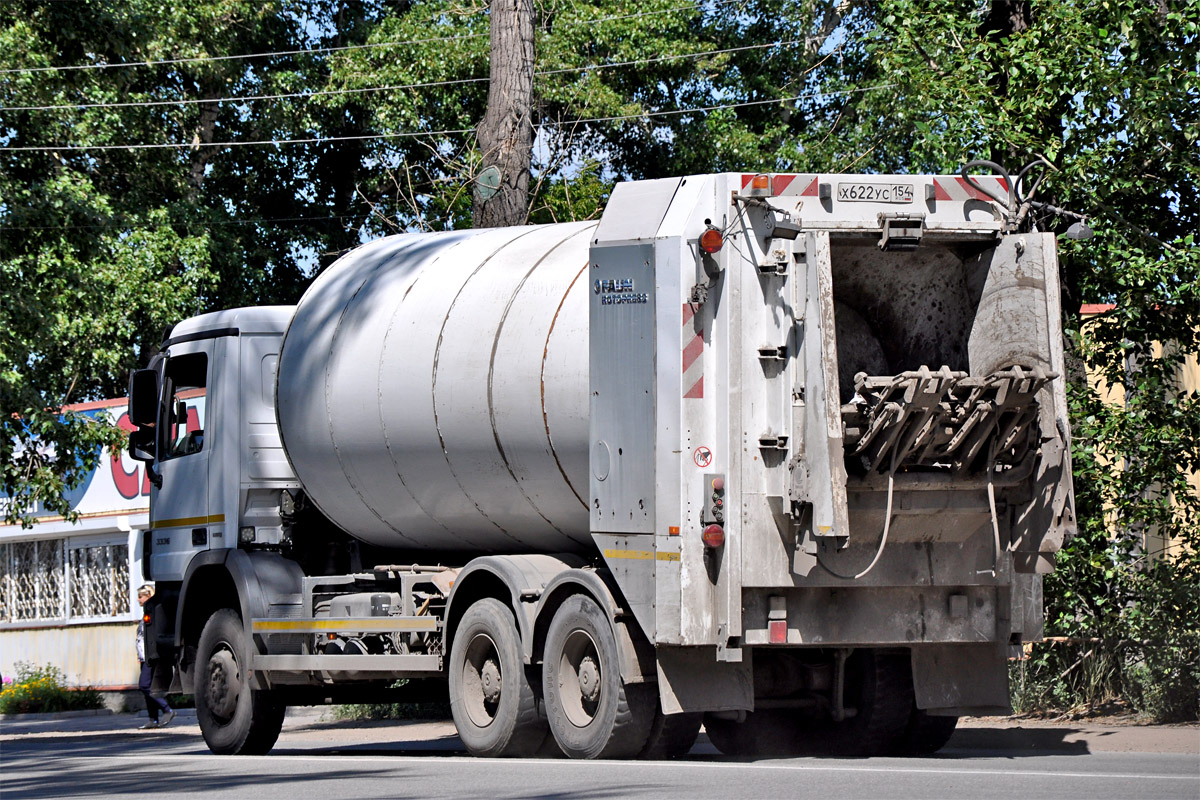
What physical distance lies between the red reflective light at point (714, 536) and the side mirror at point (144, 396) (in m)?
6.75

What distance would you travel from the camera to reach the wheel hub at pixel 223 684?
13586 millimetres

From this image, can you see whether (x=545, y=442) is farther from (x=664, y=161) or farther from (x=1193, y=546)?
(x=664, y=161)

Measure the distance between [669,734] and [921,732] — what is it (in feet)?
6.10

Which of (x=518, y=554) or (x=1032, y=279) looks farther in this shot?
(x=518, y=554)

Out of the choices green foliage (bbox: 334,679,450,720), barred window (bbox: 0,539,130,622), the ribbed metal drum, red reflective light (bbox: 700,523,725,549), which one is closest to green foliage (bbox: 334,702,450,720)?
green foliage (bbox: 334,679,450,720)

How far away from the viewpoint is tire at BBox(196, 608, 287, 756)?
528 inches

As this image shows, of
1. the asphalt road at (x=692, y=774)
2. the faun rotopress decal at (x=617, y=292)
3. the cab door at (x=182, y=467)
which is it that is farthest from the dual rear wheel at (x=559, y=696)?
the cab door at (x=182, y=467)

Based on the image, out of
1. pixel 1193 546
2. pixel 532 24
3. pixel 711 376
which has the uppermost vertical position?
pixel 532 24

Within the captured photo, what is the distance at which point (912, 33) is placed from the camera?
14.4 meters

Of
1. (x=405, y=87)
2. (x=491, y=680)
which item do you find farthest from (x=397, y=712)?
(x=405, y=87)

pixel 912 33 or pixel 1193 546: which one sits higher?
pixel 912 33

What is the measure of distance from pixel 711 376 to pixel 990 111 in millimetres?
5208

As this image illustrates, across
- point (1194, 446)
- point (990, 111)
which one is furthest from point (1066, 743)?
point (990, 111)

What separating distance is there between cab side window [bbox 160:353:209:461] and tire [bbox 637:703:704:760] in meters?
5.33
